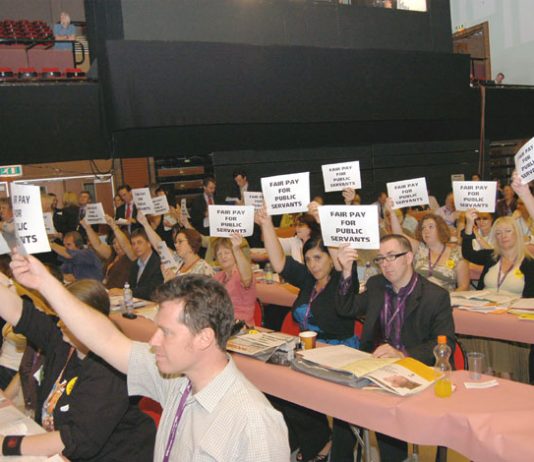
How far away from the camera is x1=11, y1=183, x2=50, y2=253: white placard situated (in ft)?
8.55

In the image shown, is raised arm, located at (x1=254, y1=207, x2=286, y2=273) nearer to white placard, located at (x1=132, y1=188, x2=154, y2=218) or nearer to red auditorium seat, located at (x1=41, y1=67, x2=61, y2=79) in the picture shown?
white placard, located at (x1=132, y1=188, x2=154, y2=218)

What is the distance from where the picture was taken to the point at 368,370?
3064 mm

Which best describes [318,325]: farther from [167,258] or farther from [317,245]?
[167,258]

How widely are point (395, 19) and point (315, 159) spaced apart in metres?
3.25

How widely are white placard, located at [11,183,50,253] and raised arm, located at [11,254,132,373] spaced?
0.44m

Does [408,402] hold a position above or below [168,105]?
below

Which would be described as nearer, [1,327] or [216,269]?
[1,327]

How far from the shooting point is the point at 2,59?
36.1ft

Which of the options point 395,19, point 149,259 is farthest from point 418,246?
point 395,19

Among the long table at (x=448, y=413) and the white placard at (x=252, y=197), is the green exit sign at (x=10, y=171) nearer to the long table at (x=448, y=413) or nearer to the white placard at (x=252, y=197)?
the white placard at (x=252, y=197)

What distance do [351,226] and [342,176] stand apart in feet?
7.90

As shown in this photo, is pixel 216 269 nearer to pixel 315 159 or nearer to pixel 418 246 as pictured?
pixel 418 246

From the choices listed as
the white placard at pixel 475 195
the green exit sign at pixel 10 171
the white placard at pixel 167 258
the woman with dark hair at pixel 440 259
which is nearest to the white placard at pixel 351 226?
the woman with dark hair at pixel 440 259

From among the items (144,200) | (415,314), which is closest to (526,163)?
(415,314)
